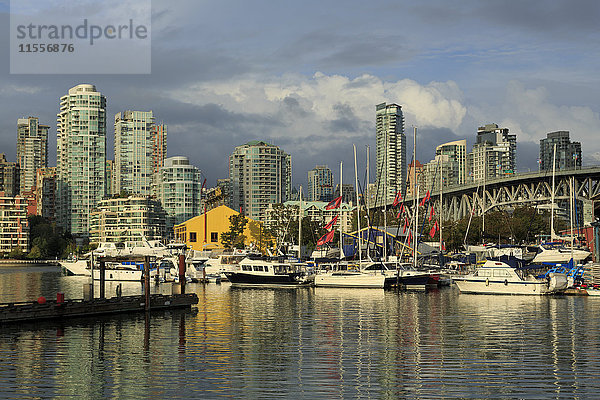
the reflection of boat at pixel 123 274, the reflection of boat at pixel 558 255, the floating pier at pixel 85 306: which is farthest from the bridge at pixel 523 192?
the floating pier at pixel 85 306

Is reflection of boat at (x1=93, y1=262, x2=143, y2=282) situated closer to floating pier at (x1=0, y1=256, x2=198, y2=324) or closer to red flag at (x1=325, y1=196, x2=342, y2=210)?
red flag at (x1=325, y1=196, x2=342, y2=210)

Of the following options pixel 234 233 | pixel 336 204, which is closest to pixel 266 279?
pixel 336 204

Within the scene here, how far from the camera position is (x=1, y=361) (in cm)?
3488

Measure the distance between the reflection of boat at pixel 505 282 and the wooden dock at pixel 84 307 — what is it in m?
28.7

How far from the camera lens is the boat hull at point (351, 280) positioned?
3182 inches

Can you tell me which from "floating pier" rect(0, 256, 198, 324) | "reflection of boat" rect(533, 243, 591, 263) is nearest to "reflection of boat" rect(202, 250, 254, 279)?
"floating pier" rect(0, 256, 198, 324)

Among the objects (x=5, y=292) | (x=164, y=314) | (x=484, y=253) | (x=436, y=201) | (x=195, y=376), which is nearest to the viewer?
(x=195, y=376)

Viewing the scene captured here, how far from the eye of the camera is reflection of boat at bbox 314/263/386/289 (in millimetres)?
80875

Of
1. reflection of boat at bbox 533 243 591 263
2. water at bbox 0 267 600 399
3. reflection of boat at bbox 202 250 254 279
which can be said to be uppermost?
reflection of boat at bbox 533 243 591 263

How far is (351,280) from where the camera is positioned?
82375 millimetres

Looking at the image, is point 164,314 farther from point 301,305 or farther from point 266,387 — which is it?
point 266,387

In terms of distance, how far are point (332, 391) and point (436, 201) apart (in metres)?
165

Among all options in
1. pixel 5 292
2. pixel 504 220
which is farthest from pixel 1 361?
pixel 504 220

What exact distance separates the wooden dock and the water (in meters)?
1.05
